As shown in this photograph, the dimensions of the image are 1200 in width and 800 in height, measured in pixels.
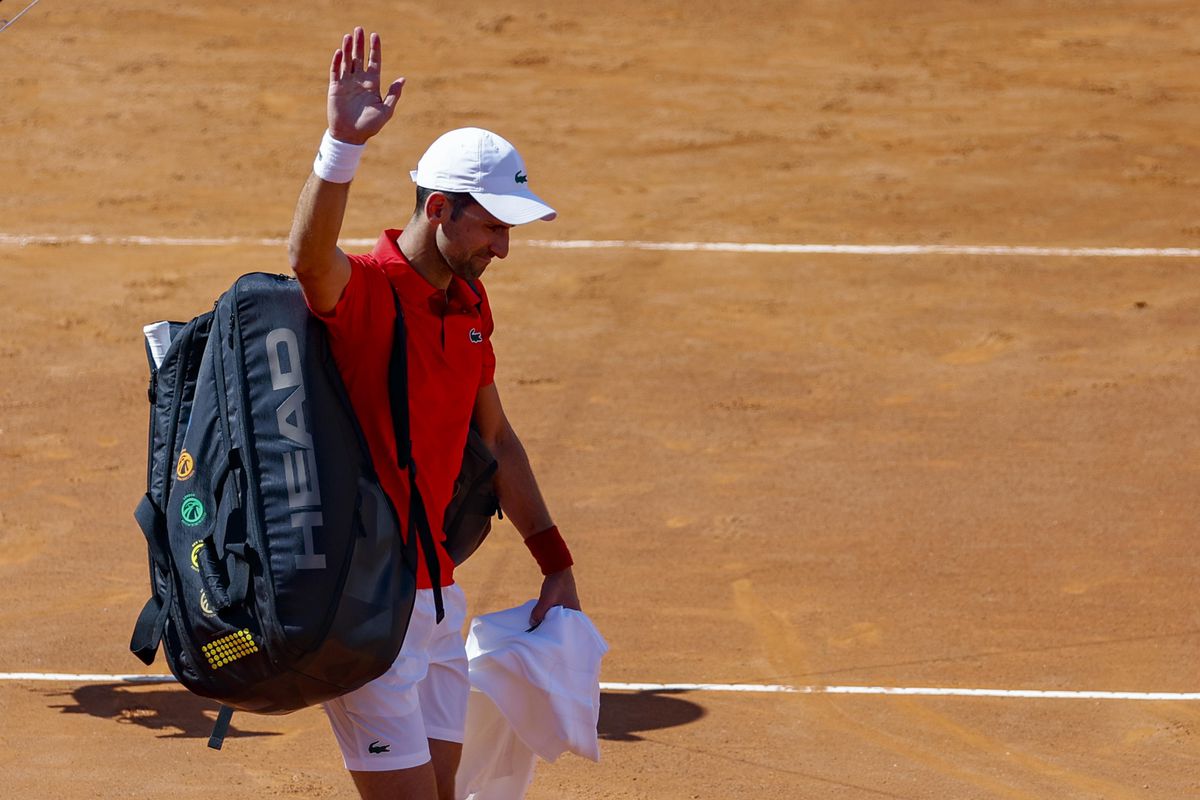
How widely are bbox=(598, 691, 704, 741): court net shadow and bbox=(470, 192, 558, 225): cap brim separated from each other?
2992 millimetres

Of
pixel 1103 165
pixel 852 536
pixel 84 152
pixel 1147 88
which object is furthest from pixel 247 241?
pixel 1147 88

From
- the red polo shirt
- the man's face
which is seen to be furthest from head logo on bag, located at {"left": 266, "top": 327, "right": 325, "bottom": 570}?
the man's face

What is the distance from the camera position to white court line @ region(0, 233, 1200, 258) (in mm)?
13305

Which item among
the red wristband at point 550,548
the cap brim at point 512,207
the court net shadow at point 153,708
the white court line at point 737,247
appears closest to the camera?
the cap brim at point 512,207

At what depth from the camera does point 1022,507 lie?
9.20m

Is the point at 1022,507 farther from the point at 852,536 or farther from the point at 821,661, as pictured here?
the point at 821,661

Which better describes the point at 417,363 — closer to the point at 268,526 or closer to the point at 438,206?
the point at 438,206

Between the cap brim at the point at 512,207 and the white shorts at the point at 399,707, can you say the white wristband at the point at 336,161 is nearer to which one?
the cap brim at the point at 512,207

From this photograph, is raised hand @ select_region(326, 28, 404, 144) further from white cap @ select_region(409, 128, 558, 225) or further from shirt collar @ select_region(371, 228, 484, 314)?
shirt collar @ select_region(371, 228, 484, 314)

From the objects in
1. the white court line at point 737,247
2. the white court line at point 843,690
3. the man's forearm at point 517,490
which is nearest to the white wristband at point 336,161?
the man's forearm at point 517,490

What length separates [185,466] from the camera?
12.1 ft

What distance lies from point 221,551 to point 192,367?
451mm

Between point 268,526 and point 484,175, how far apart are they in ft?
3.26

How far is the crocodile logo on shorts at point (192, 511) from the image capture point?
3664 mm
